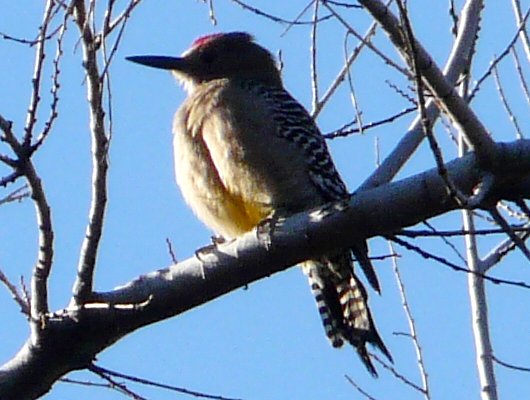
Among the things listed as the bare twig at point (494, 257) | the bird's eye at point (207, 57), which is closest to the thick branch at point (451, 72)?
the bare twig at point (494, 257)

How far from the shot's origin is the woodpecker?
6035mm

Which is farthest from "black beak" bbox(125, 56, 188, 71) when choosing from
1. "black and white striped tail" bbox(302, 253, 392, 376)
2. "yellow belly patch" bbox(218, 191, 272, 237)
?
"black and white striped tail" bbox(302, 253, 392, 376)

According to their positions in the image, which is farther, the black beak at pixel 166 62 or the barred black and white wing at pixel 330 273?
the black beak at pixel 166 62

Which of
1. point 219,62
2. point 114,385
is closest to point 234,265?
point 114,385

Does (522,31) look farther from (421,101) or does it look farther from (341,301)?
(421,101)

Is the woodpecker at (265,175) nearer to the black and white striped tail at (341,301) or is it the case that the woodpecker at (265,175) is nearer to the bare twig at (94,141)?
the black and white striped tail at (341,301)

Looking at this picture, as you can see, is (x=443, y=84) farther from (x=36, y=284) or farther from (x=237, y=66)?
(x=237, y=66)

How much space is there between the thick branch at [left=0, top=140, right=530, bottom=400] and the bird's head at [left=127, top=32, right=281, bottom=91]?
301 cm

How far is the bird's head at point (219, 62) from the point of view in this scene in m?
7.47

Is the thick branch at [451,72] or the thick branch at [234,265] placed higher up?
the thick branch at [451,72]

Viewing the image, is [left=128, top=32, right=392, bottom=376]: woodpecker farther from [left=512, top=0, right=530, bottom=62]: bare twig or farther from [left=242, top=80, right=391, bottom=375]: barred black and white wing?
[left=512, top=0, right=530, bottom=62]: bare twig

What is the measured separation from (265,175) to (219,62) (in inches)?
68.0

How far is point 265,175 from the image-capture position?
19.8ft

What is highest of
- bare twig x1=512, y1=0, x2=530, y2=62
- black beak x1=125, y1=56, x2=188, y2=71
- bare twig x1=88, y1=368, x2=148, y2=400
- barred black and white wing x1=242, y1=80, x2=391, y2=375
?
→ black beak x1=125, y1=56, x2=188, y2=71
